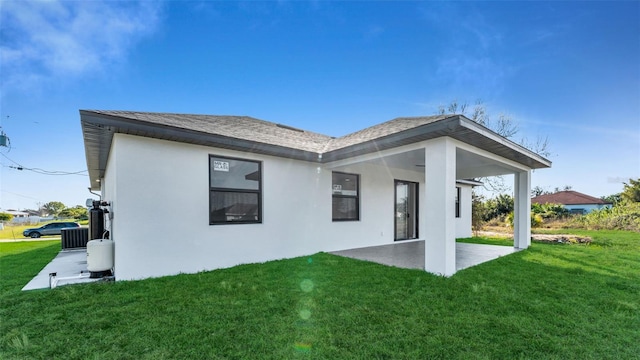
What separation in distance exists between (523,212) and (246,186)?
29.4 ft

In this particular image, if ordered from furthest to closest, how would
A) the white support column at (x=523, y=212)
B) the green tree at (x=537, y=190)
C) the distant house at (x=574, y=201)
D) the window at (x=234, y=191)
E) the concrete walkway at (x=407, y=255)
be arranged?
the green tree at (x=537, y=190), the distant house at (x=574, y=201), the white support column at (x=523, y=212), the concrete walkway at (x=407, y=255), the window at (x=234, y=191)

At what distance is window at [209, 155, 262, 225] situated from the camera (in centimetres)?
604

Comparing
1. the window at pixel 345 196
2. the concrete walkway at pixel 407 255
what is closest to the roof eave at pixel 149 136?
the window at pixel 345 196

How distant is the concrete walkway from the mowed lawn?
0.89 meters

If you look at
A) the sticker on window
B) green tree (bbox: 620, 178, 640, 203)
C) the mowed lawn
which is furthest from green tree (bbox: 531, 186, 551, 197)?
the sticker on window

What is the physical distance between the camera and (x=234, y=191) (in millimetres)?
6293

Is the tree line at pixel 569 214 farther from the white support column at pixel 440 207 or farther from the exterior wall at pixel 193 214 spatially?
the exterior wall at pixel 193 214

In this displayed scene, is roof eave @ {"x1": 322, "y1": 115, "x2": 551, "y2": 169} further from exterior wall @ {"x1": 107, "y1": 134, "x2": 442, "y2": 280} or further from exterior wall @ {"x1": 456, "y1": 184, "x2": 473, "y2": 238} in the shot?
exterior wall @ {"x1": 456, "y1": 184, "x2": 473, "y2": 238}

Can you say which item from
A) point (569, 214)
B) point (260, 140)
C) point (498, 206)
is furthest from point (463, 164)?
point (569, 214)

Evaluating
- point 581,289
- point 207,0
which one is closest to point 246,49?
point 207,0

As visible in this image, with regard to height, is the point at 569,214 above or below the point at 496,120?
below

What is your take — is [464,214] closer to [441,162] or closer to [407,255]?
[407,255]

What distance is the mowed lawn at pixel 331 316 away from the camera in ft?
8.83

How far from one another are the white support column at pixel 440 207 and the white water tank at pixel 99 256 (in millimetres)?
6085
